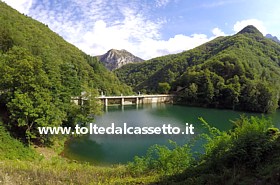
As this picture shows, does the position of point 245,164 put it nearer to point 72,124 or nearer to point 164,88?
point 72,124

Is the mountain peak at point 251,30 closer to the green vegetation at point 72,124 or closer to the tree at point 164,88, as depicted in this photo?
the tree at point 164,88

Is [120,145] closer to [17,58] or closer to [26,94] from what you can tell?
[26,94]

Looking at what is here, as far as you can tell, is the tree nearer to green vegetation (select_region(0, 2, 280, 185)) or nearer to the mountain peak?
green vegetation (select_region(0, 2, 280, 185))

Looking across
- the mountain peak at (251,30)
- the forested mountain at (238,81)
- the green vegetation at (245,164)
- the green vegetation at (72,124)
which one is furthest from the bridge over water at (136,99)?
the mountain peak at (251,30)

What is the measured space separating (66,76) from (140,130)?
11749 mm

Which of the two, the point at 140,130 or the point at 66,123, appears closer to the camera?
the point at 66,123

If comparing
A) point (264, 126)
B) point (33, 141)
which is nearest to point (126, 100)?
point (33, 141)

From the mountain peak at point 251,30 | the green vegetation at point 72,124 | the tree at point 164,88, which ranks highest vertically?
the mountain peak at point 251,30

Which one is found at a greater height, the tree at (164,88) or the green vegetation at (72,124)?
the tree at (164,88)

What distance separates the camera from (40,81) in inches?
757

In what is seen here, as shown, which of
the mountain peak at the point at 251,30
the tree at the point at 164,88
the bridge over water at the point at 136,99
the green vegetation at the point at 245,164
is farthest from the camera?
the mountain peak at the point at 251,30

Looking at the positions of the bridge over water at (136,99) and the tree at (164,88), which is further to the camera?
the tree at (164,88)

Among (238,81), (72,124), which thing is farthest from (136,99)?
(72,124)

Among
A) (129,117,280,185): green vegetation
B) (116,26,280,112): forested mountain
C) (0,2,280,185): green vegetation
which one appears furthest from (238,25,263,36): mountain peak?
(129,117,280,185): green vegetation
